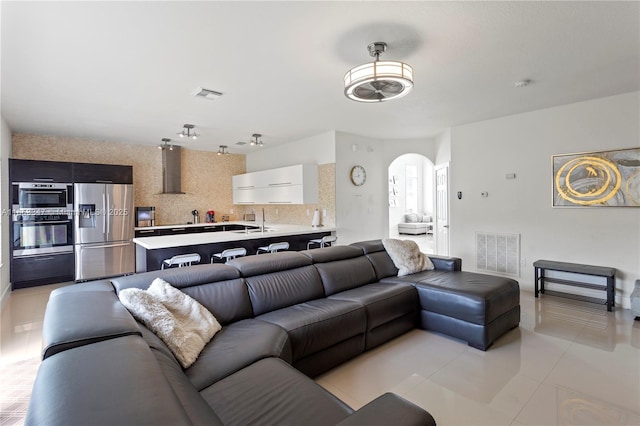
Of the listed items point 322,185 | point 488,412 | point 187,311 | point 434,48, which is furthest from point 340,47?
point 322,185

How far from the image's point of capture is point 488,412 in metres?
2.05

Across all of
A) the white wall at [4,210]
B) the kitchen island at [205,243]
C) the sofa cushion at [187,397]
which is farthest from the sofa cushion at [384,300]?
the white wall at [4,210]

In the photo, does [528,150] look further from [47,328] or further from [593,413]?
[47,328]

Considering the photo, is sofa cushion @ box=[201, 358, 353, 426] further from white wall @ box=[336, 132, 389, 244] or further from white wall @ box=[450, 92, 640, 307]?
white wall @ box=[450, 92, 640, 307]

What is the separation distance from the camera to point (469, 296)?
2969 millimetres

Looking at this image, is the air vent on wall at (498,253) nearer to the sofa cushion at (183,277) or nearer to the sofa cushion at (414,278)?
the sofa cushion at (414,278)

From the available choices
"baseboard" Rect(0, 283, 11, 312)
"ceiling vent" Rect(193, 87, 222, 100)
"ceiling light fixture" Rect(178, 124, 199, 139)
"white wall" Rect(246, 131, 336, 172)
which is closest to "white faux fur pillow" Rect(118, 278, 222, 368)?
"ceiling vent" Rect(193, 87, 222, 100)

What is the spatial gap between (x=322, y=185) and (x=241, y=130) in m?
1.76

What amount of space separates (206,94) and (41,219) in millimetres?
3905

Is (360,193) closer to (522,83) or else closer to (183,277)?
(522,83)

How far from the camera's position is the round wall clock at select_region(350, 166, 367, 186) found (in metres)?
6.11

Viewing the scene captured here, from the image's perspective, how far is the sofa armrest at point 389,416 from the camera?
1.20 metres

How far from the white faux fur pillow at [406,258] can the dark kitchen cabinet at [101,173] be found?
501cm

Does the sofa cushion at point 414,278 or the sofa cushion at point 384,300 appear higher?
the sofa cushion at point 414,278
